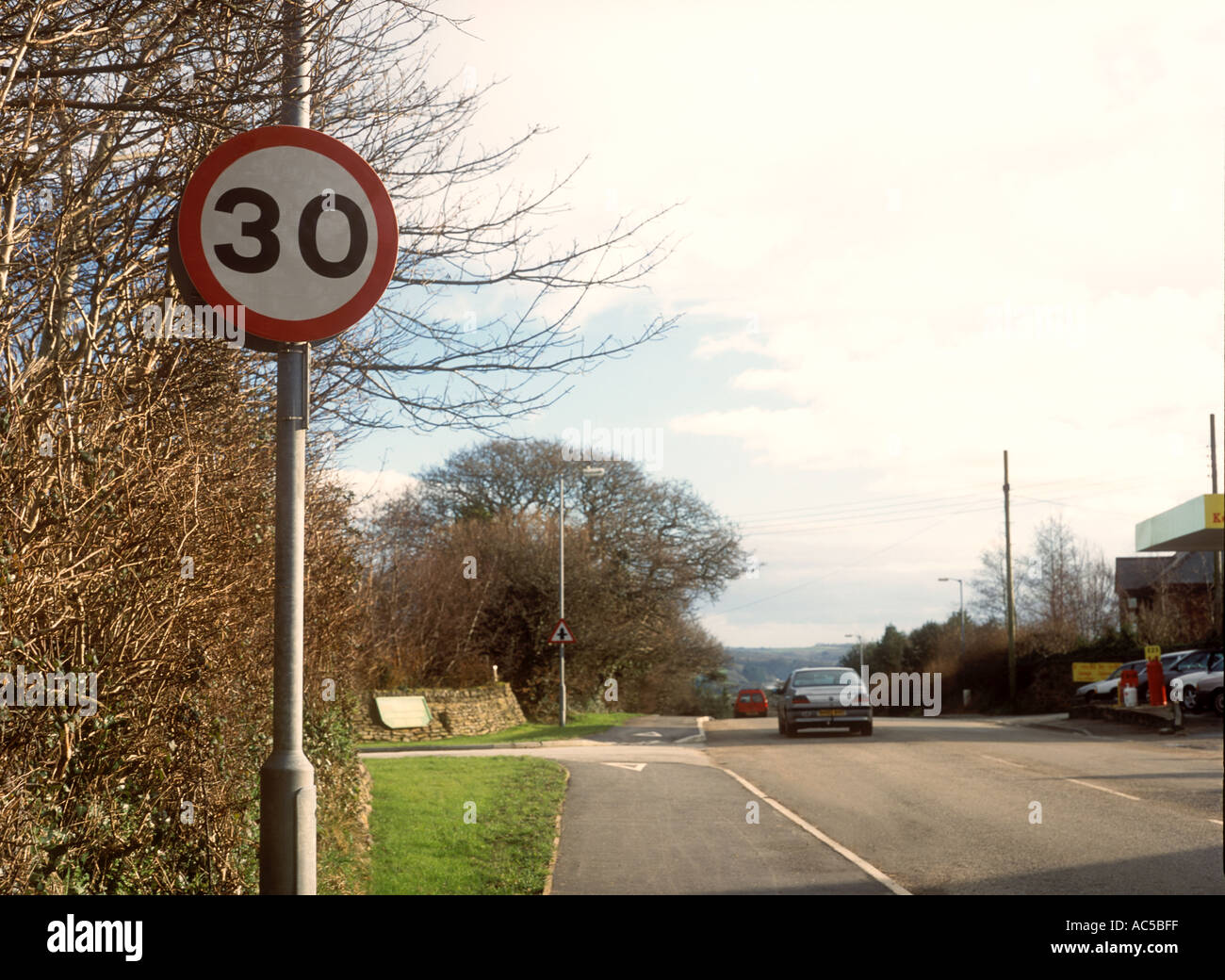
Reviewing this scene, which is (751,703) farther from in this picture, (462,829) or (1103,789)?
(462,829)

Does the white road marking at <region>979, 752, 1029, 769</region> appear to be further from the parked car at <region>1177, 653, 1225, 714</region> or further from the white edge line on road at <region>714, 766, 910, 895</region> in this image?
the parked car at <region>1177, 653, 1225, 714</region>

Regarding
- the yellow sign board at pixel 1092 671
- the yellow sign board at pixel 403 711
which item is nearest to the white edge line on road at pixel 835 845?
the yellow sign board at pixel 403 711

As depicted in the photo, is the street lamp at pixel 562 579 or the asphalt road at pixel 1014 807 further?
the street lamp at pixel 562 579

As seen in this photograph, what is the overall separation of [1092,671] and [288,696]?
127ft

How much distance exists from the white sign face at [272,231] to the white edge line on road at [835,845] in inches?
218

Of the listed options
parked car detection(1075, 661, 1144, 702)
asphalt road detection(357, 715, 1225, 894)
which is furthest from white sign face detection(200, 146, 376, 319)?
parked car detection(1075, 661, 1144, 702)

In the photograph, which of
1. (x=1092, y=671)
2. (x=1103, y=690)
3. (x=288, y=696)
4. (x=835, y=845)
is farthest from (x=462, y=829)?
(x=1092, y=671)

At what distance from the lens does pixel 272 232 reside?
3.35 metres

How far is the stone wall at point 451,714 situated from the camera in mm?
25891

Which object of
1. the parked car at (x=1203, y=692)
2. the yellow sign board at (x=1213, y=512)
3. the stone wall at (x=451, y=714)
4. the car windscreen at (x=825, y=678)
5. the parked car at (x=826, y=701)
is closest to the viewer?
the yellow sign board at (x=1213, y=512)

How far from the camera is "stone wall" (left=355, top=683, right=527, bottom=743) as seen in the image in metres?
25.9

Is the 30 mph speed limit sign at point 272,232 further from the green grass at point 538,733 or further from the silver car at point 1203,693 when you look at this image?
the silver car at point 1203,693

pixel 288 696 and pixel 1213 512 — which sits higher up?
pixel 1213 512
